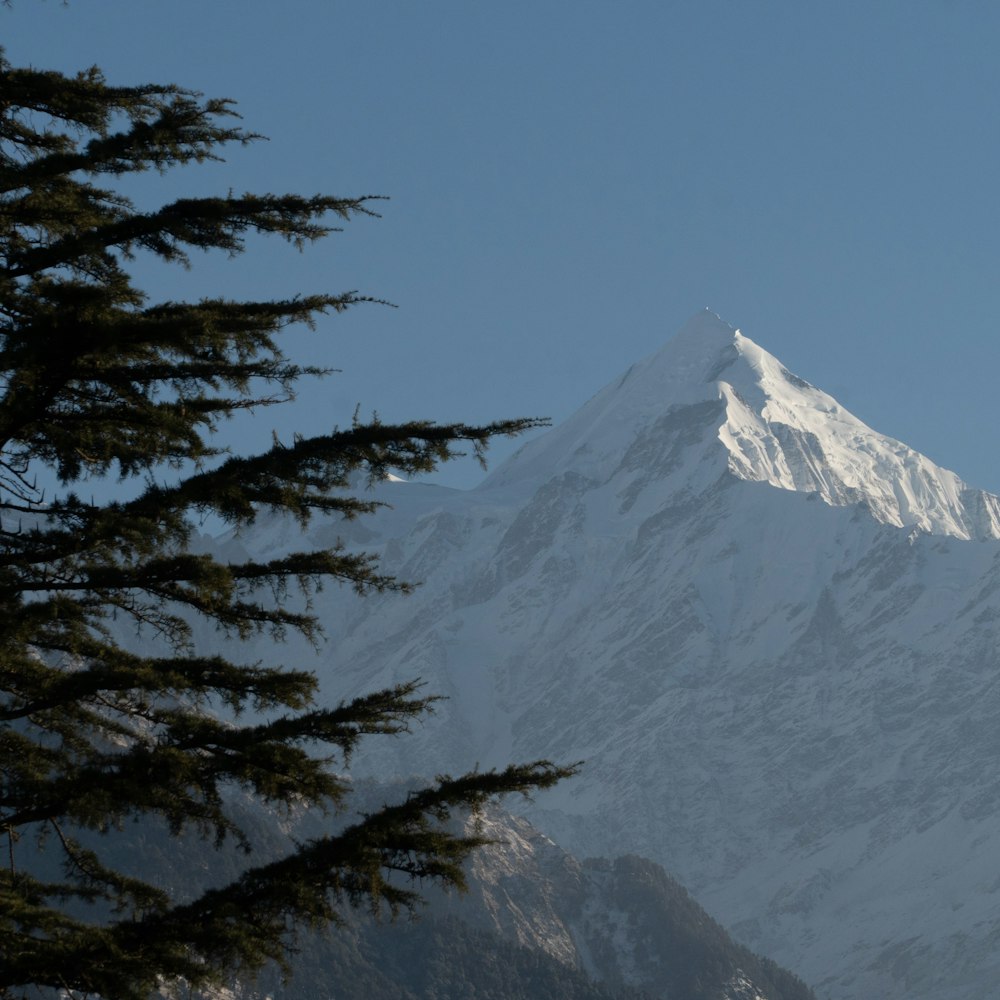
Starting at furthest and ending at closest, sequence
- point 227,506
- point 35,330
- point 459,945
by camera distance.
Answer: point 459,945 → point 227,506 → point 35,330

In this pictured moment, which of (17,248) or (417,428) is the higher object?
(17,248)

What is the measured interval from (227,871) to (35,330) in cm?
17357

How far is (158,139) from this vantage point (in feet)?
48.9

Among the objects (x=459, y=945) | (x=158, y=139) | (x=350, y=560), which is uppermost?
(x=459, y=945)

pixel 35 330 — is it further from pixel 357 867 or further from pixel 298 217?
pixel 357 867

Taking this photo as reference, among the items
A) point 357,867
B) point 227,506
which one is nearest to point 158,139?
point 227,506

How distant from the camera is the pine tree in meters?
12.5

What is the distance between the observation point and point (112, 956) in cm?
1173

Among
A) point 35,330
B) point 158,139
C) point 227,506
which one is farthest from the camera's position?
point 158,139

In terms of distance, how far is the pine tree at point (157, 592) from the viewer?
1251 centimetres

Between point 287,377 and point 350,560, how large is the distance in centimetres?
154

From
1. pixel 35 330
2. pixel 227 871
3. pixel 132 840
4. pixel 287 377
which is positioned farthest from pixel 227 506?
pixel 132 840

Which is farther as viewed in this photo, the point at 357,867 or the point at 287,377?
the point at 287,377

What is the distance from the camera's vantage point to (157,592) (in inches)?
530
